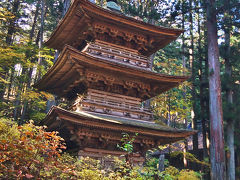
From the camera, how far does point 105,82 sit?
1070 cm

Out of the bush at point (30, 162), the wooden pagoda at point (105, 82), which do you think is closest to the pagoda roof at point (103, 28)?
the wooden pagoda at point (105, 82)

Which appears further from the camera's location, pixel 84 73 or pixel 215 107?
pixel 215 107

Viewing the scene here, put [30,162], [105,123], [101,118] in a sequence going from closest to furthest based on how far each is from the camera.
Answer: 1. [30,162]
2. [105,123]
3. [101,118]

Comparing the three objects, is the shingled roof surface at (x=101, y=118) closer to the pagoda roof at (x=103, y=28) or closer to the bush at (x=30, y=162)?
the bush at (x=30, y=162)

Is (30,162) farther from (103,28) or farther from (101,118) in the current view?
(103,28)

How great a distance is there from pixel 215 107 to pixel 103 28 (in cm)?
714

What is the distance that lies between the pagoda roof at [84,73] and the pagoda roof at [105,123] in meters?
1.97

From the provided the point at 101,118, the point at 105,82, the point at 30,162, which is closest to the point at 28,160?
the point at 30,162

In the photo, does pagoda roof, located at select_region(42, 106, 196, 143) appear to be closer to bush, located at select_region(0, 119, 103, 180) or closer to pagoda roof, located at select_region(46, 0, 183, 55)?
bush, located at select_region(0, 119, 103, 180)

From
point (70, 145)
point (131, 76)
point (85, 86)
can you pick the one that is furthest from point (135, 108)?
point (70, 145)

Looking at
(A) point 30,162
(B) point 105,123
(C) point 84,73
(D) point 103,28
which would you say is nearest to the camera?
(A) point 30,162

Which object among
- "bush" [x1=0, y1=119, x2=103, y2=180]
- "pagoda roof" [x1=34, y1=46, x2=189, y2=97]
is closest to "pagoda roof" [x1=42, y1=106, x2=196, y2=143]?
"pagoda roof" [x1=34, y1=46, x2=189, y2=97]

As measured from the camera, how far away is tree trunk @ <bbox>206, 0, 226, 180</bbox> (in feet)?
37.4

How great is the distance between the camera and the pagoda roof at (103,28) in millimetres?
10992
